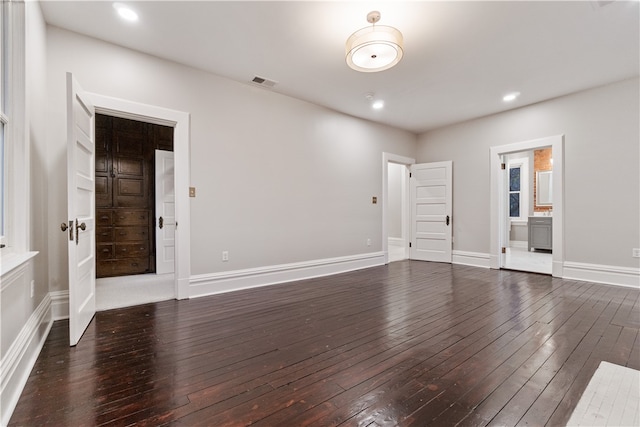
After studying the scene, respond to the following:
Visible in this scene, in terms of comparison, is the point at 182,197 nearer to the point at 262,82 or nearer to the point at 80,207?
the point at 80,207

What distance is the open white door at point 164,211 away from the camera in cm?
481

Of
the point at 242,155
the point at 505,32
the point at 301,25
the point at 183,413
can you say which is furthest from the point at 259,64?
the point at 183,413

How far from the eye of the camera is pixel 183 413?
1.47 meters

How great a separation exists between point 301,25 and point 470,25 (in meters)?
1.62

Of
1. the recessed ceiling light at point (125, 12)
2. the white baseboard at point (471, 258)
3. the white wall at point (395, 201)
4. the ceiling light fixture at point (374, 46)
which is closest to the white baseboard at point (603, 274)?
the white baseboard at point (471, 258)

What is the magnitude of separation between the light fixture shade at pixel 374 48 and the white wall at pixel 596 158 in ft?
11.5

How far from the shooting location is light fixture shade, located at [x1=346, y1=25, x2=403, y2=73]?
2.42m

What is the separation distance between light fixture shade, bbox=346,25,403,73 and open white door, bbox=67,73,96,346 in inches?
92.6

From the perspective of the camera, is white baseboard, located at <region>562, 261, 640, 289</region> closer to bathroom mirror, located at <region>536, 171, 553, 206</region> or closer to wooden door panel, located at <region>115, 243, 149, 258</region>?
bathroom mirror, located at <region>536, 171, 553, 206</region>

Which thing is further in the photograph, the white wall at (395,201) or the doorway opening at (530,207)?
the white wall at (395,201)

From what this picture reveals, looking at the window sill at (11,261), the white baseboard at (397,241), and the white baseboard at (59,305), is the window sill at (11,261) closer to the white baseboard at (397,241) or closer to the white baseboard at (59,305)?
the white baseboard at (59,305)

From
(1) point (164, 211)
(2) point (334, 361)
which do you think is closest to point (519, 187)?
(2) point (334, 361)

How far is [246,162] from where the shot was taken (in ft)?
12.9

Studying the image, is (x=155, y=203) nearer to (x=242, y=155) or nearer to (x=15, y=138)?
(x=242, y=155)
